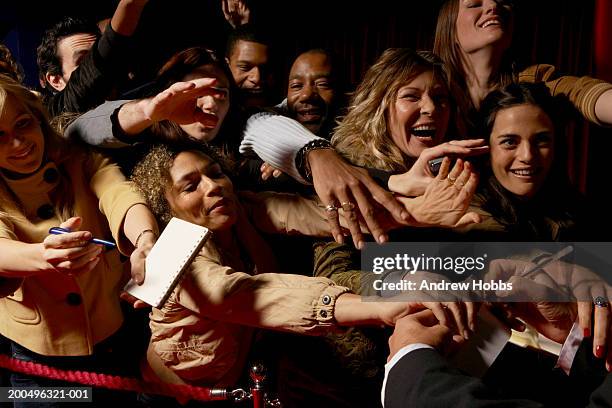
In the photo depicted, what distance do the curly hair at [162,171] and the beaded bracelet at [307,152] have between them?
0.24m

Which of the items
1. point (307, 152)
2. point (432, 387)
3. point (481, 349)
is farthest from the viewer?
point (307, 152)

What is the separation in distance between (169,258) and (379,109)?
652 millimetres

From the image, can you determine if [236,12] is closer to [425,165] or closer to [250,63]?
[250,63]

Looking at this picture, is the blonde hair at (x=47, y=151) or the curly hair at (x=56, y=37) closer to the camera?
the blonde hair at (x=47, y=151)

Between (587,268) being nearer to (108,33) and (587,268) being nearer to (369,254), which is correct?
(369,254)

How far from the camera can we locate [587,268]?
65.5 inches

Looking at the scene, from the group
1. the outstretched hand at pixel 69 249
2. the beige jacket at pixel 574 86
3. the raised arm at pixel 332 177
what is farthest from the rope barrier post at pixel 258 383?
the beige jacket at pixel 574 86

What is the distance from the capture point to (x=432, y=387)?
132cm

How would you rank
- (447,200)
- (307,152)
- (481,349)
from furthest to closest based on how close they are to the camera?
(307,152) → (447,200) → (481,349)

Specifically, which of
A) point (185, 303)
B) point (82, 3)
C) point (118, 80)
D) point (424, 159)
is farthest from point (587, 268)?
point (82, 3)

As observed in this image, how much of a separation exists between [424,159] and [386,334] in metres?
0.47

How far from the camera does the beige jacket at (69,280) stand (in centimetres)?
188

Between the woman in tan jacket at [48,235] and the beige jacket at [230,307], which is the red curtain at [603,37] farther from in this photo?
the woman in tan jacket at [48,235]

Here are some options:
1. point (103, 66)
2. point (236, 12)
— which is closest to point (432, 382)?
point (236, 12)
